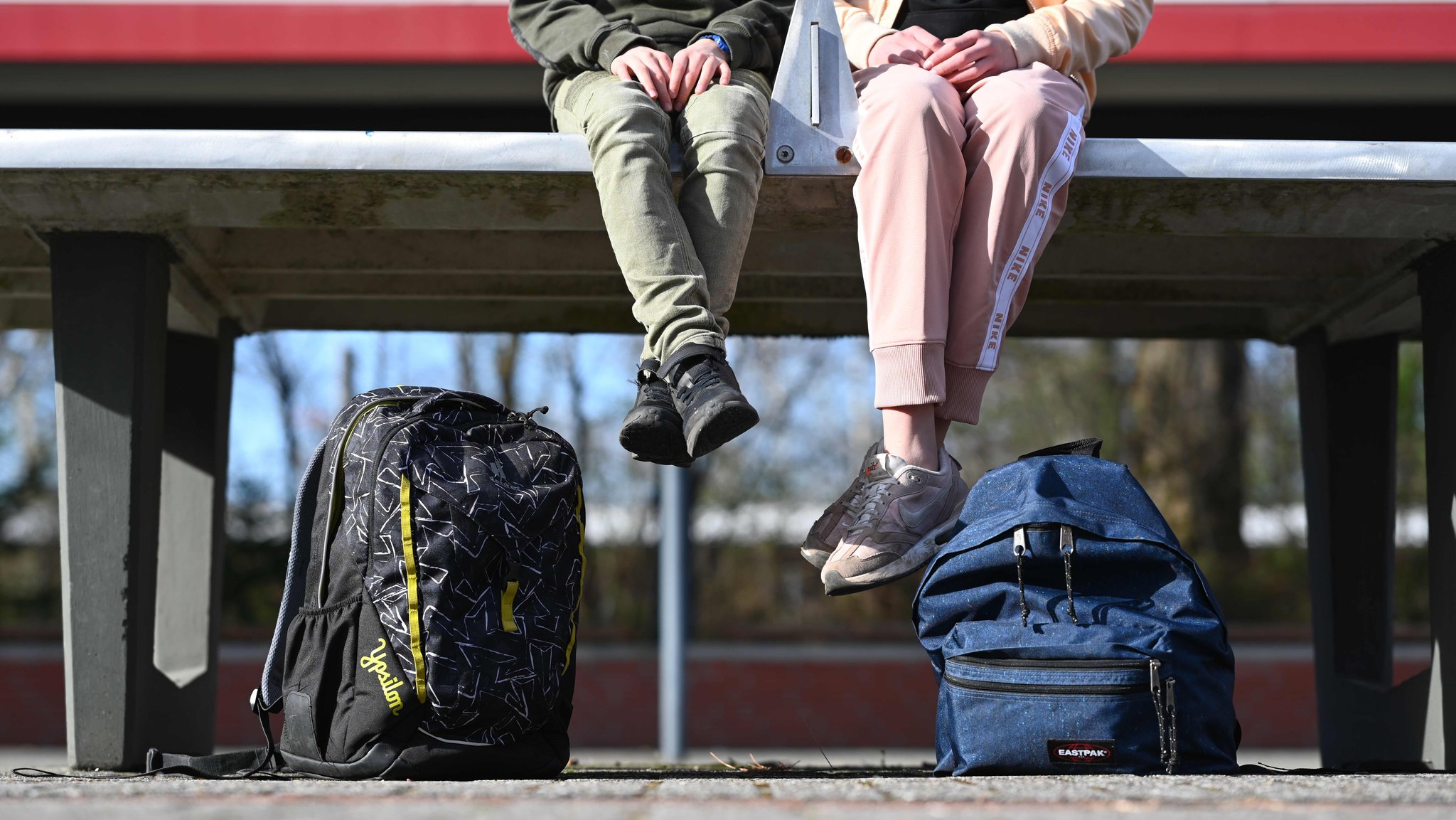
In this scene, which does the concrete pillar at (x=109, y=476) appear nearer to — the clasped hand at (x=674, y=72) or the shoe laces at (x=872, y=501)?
the clasped hand at (x=674, y=72)

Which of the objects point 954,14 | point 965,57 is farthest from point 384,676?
point 954,14

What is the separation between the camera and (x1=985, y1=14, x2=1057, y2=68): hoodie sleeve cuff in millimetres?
2604

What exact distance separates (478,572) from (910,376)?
34.8 inches

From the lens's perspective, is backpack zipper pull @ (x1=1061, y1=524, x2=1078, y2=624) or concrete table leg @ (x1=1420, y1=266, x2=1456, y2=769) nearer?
backpack zipper pull @ (x1=1061, y1=524, x2=1078, y2=624)

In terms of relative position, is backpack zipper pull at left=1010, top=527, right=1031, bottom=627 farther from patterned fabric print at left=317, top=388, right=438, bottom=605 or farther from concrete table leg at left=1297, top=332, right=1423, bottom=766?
concrete table leg at left=1297, top=332, right=1423, bottom=766

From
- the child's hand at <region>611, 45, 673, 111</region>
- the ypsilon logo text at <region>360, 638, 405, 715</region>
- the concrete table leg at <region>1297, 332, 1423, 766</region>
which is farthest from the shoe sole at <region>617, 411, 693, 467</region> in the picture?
the concrete table leg at <region>1297, 332, 1423, 766</region>

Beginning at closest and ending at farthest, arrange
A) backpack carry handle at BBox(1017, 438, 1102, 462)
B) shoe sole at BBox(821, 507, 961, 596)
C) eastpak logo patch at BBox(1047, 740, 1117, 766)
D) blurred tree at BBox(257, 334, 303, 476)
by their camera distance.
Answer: eastpak logo patch at BBox(1047, 740, 1117, 766)
shoe sole at BBox(821, 507, 961, 596)
backpack carry handle at BBox(1017, 438, 1102, 462)
blurred tree at BBox(257, 334, 303, 476)

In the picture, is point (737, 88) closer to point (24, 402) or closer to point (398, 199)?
point (398, 199)

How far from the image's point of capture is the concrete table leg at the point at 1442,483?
273cm

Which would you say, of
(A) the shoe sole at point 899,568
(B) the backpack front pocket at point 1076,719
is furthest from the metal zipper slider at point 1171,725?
(A) the shoe sole at point 899,568

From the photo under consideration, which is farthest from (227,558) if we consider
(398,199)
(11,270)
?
(398,199)

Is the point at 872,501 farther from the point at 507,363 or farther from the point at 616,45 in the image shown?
the point at 507,363

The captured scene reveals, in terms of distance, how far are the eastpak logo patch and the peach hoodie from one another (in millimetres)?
1413

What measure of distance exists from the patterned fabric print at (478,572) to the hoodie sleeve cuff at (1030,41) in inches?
52.0
